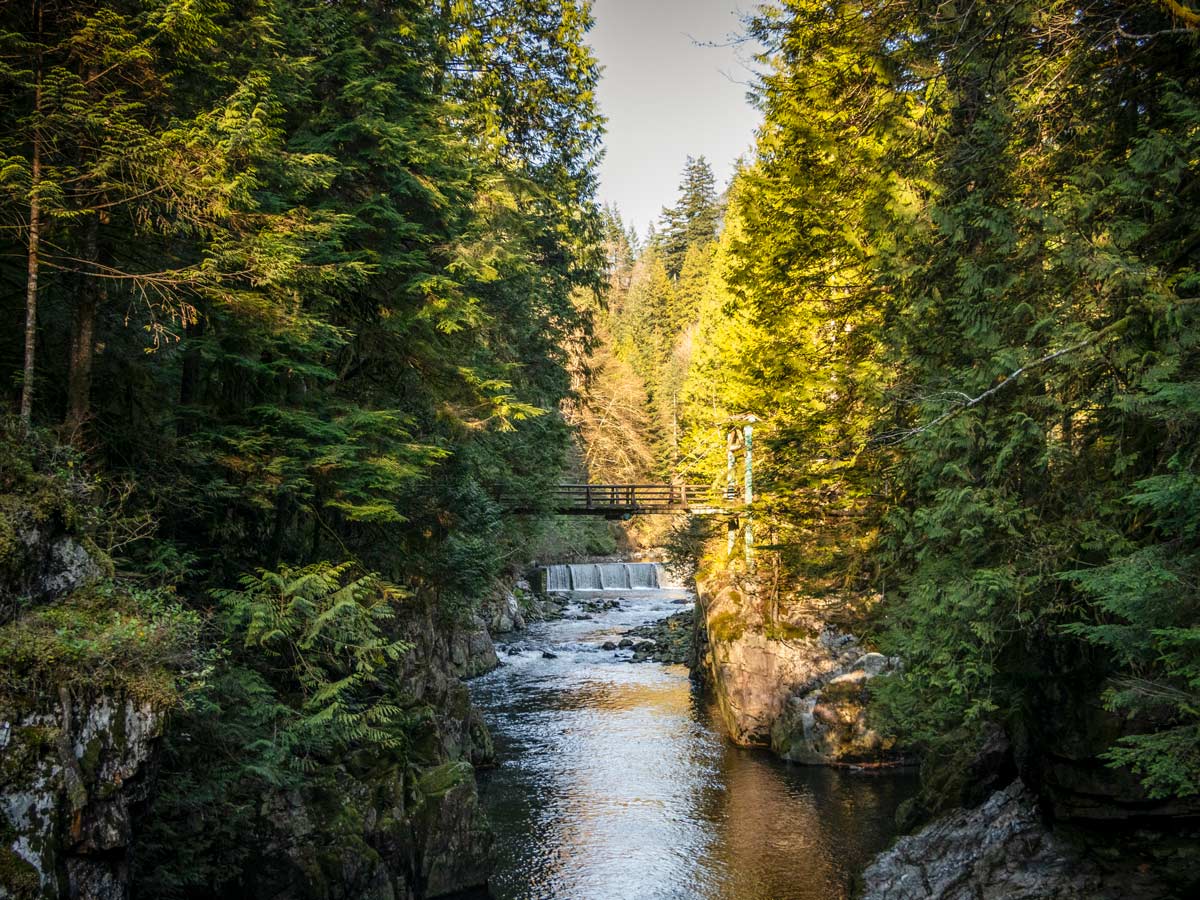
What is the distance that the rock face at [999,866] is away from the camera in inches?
279

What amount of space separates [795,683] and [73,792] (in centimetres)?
1398

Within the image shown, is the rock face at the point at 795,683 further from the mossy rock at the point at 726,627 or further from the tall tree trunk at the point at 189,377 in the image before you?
the tall tree trunk at the point at 189,377

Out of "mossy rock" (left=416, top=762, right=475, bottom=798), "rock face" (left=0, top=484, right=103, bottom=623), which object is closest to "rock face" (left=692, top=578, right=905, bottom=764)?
"mossy rock" (left=416, top=762, right=475, bottom=798)

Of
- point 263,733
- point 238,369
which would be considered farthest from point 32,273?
point 263,733

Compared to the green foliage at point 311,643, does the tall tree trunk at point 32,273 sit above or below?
above

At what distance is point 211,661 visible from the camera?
274 inches

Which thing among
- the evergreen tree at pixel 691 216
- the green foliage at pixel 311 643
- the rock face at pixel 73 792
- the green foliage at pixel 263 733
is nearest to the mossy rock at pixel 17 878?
the rock face at pixel 73 792

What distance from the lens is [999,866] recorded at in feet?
26.7

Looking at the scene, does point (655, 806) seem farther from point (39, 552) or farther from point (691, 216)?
point (691, 216)

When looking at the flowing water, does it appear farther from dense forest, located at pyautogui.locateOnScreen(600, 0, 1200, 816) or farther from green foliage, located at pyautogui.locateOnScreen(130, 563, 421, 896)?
green foliage, located at pyautogui.locateOnScreen(130, 563, 421, 896)

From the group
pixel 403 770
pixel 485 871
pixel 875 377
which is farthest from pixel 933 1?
pixel 485 871

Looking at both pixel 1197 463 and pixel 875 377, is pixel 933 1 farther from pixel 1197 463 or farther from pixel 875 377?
pixel 1197 463

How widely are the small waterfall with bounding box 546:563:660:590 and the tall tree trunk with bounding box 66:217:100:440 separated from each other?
3210cm

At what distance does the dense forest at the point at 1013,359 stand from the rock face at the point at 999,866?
921 millimetres
